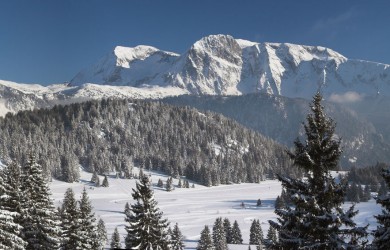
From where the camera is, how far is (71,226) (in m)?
31.9

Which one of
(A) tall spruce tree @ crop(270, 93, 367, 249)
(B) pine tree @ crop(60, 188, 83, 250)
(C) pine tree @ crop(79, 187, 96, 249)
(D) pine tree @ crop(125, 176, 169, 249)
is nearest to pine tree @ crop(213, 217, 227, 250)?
(C) pine tree @ crop(79, 187, 96, 249)

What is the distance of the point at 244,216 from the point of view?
167000mm

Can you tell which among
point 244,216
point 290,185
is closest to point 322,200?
point 290,185

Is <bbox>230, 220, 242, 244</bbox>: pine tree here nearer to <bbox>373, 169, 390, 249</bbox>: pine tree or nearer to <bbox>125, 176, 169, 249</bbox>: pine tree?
<bbox>125, 176, 169, 249</bbox>: pine tree

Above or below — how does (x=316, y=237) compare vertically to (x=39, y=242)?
above

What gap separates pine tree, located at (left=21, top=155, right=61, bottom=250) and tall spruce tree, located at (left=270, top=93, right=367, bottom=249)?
17284 millimetres

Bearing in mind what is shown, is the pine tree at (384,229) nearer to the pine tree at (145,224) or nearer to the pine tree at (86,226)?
the pine tree at (145,224)

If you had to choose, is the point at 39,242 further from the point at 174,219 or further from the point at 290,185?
the point at 174,219

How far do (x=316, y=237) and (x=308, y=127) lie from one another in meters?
4.44

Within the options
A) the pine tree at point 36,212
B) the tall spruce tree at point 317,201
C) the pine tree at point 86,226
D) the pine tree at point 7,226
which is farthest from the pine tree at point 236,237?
the tall spruce tree at point 317,201

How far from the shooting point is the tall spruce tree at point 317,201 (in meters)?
17.3

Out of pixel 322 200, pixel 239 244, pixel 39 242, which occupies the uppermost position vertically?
pixel 322 200

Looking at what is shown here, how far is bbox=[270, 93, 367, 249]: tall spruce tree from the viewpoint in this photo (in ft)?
56.8

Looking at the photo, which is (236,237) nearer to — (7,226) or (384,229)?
(7,226)
